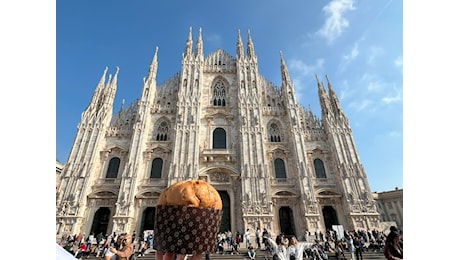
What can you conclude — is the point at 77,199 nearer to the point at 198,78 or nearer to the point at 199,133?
the point at 199,133

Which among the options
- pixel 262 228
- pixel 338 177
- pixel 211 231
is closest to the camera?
pixel 211 231

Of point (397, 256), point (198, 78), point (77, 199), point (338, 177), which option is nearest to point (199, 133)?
point (198, 78)

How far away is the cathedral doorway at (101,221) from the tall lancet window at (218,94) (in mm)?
11941

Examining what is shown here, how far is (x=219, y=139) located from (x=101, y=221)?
1011cm

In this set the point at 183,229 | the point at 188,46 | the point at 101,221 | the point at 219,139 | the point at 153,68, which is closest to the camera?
the point at 183,229

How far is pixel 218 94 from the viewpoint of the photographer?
20656 millimetres

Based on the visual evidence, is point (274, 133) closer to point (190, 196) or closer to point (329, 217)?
point (329, 217)

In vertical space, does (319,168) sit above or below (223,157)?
below

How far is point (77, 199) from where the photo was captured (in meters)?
14.1

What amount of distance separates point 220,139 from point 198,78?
20.6ft

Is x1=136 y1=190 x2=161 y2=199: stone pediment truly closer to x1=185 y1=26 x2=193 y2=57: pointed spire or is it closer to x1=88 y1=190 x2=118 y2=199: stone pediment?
x1=88 y1=190 x2=118 y2=199: stone pediment

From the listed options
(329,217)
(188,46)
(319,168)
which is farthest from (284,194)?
(188,46)

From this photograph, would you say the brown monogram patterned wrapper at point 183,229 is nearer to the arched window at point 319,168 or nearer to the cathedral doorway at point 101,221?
the cathedral doorway at point 101,221

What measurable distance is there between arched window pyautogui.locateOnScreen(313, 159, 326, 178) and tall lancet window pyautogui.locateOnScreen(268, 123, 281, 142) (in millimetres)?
3387
